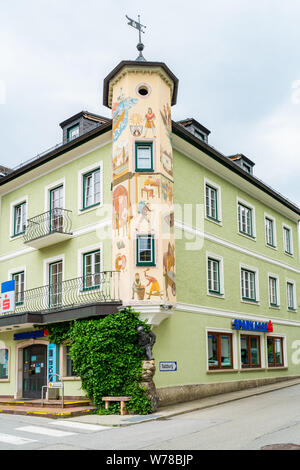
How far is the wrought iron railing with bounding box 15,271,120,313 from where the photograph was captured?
57.1 ft

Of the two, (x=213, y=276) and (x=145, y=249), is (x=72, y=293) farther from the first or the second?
(x=213, y=276)

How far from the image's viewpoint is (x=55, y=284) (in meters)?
20.3

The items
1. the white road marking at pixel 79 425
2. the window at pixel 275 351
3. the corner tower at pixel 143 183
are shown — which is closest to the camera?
the white road marking at pixel 79 425

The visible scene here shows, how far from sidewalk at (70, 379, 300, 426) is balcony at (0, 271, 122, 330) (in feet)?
10.5

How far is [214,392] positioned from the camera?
1986cm

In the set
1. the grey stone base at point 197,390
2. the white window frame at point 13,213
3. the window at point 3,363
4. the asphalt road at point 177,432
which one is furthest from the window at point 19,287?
the grey stone base at point 197,390

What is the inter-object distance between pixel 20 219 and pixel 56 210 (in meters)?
3.01

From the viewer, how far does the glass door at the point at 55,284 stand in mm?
20062

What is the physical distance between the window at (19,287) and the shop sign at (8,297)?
770 millimetres

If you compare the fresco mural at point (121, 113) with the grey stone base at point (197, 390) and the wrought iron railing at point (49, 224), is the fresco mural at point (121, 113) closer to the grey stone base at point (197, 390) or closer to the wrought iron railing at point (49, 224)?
the wrought iron railing at point (49, 224)

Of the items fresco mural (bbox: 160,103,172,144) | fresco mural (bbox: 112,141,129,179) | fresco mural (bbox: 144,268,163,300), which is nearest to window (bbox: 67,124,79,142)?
fresco mural (bbox: 112,141,129,179)

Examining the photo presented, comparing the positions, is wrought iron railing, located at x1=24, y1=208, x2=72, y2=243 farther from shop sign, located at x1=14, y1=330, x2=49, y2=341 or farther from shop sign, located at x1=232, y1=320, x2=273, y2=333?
shop sign, located at x1=232, y1=320, x2=273, y2=333

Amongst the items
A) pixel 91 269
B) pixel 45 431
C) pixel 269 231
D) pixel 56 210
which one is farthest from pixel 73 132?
pixel 45 431

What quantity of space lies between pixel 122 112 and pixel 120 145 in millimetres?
1169
